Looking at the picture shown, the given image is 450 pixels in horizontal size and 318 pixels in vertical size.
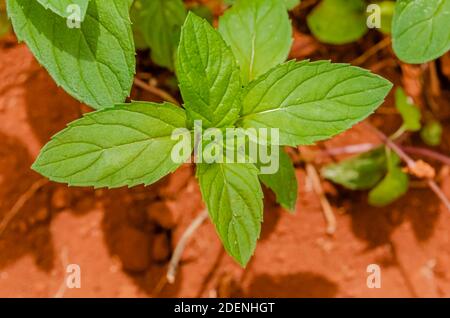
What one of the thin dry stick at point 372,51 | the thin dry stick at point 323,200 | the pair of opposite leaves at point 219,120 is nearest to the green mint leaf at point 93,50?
the pair of opposite leaves at point 219,120

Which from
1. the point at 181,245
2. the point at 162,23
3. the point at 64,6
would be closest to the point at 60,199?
the point at 181,245

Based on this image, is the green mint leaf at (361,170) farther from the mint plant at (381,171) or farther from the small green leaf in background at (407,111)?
the small green leaf in background at (407,111)

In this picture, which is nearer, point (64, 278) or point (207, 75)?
point (207, 75)

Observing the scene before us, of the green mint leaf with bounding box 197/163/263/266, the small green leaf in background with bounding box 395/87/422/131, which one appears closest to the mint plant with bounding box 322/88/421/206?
the small green leaf in background with bounding box 395/87/422/131

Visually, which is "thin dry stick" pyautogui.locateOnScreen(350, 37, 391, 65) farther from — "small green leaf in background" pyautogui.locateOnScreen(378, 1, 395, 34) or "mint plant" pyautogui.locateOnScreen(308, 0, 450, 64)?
"mint plant" pyautogui.locateOnScreen(308, 0, 450, 64)

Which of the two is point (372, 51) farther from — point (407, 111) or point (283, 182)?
point (283, 182)
